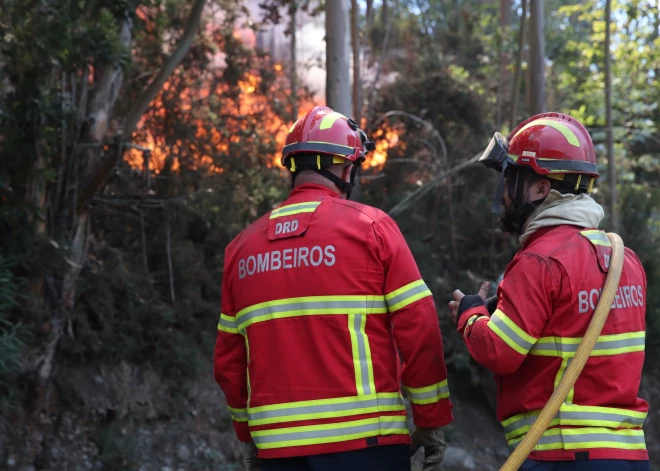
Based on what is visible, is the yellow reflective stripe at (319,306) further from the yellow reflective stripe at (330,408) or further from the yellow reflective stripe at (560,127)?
the yellow reflective stripe at (560,127)

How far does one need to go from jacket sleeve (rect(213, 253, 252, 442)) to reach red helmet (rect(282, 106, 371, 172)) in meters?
0.67

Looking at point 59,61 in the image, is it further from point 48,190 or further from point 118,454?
point 118,454

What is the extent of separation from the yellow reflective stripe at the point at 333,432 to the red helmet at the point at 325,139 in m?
1.19

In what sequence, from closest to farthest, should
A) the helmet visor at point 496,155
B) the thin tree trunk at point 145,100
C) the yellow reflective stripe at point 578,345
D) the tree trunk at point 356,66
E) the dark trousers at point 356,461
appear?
the yellow reflective stripe at point 578,345, the dark trousers at point 356,461, the helmet visor at point 496,155, the thin tree trunk at point 145,100, the tree trunk at point 356,66

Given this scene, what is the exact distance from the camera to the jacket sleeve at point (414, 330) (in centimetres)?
317

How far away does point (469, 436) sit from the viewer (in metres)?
9.83

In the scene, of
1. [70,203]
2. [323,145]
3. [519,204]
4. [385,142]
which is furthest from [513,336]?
[385,142]

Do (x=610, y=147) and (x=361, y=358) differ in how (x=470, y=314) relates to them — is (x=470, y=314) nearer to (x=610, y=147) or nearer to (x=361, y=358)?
(x=361, y=358)

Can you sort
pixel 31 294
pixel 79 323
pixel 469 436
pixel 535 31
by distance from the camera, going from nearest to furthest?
1. pixel 31 294
2. pixel 79 323
3. pixel 535 31
4. pixel 469 436

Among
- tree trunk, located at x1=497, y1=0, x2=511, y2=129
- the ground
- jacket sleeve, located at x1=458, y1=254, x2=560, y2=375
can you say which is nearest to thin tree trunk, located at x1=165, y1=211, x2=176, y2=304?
the ground

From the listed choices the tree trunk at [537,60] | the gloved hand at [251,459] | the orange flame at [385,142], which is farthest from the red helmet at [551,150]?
the orange flame at [385,142]

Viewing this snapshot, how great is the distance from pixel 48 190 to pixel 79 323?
67.0 inches

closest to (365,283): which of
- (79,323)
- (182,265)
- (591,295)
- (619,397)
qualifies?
(591,295)

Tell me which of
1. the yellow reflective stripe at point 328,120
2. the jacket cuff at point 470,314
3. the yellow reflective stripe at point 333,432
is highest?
the yellow reflective stripe at point 328,120
